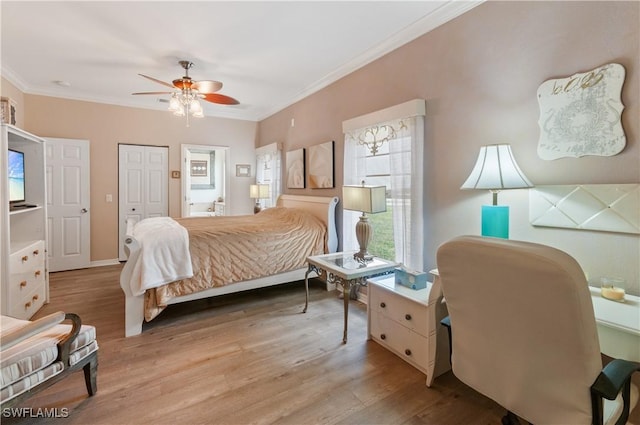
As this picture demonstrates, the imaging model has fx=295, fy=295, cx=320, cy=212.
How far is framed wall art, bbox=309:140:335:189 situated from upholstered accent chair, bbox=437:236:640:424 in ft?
9.24

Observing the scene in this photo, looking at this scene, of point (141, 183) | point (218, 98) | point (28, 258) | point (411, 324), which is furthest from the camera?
point (141, 183)

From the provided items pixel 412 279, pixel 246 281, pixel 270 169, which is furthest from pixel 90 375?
pixel 270 169

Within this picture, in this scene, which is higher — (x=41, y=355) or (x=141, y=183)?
(x=141, y=183)

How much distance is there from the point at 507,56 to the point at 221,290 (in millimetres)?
3144

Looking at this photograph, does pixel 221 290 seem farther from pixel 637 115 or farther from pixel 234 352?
pixel 637 115

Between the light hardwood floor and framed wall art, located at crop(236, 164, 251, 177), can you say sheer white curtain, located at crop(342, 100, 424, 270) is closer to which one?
the light hardwood floor

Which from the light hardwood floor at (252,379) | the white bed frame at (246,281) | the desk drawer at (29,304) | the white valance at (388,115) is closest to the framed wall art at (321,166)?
the white bed frame at (246,281)

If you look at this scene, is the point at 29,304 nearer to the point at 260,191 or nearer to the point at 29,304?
the point at 29,304

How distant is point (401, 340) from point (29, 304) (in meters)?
3.48

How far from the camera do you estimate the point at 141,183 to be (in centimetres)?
522

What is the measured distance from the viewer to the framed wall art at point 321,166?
153 inches

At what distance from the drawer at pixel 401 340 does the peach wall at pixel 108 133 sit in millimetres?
4500

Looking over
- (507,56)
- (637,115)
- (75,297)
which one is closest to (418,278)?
(637,115)

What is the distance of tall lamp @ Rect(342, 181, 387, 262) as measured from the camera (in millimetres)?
2623
